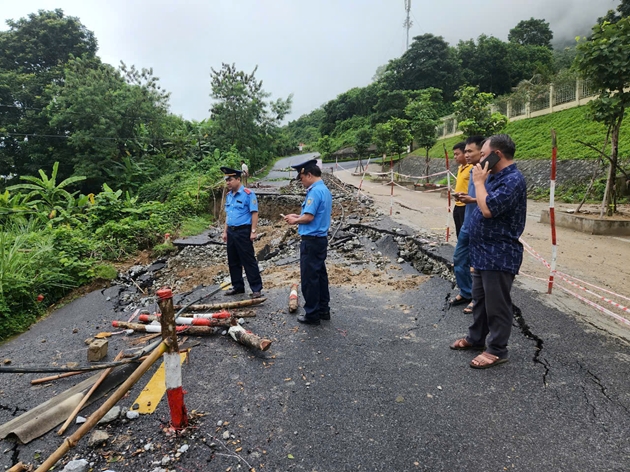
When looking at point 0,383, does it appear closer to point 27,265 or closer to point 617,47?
point 27,265

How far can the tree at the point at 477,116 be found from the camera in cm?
1432

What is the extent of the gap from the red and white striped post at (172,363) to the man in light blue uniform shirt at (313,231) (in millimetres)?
1712

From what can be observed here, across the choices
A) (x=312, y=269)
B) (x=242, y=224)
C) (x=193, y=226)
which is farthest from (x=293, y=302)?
(x=193, y=226)

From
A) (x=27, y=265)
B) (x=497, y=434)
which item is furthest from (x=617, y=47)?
(x=27, y=265)

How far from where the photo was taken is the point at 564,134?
54.3 ft

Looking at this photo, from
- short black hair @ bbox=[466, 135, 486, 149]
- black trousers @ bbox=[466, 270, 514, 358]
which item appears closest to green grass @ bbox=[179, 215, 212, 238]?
short black hair @ bbox=[466, 135, 486, 149]

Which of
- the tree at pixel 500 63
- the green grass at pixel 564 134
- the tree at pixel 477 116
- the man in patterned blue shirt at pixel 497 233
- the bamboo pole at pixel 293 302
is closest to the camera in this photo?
the man in patterned blue shirt at pixel 497 233

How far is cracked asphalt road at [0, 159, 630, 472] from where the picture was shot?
2.06 m

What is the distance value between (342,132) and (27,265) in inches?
2159

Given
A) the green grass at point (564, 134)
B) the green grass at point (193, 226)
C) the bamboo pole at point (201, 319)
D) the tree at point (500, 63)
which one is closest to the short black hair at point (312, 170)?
the bamboo pole at point (201, 319)

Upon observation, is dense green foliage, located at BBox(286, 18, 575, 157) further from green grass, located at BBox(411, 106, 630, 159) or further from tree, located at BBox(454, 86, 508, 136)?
tree, located at BBox(454, 86, 508, 136)

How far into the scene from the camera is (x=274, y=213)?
14180 millimetres

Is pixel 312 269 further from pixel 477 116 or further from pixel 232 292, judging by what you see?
pixel 477 116

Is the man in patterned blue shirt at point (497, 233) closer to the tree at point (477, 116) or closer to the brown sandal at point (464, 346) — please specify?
the brown sandal at point (464, 346)
